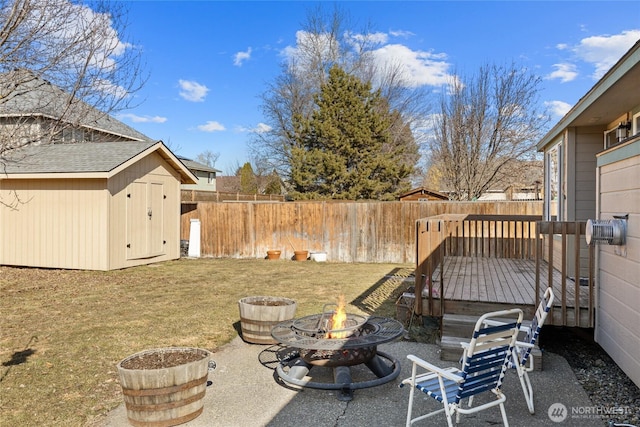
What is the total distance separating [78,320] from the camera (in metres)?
6.04

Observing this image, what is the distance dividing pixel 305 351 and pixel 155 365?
4.20ft

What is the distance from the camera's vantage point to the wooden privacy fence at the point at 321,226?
12.6 meters

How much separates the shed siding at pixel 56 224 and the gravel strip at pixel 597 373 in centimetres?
947

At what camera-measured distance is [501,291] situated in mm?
5328

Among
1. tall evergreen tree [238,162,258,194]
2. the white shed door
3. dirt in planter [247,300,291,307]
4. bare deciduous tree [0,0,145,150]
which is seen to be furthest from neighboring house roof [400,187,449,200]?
dirt in planter [247,300,291,307]

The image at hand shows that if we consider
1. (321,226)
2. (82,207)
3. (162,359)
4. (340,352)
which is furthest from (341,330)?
(321,226)

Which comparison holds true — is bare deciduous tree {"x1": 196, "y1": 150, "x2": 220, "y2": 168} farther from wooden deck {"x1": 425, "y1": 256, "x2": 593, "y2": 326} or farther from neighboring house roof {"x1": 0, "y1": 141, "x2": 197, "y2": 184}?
wooden deck {"x1": 425, "y1": 256, "x2": 593, "y2": 326}

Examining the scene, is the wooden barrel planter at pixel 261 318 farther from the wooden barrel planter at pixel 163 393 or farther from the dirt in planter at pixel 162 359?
the wooden barrel planter at pixel 163 393

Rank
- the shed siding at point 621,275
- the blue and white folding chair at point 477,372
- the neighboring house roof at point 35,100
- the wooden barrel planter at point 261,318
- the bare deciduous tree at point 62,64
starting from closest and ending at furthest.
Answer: the blue and white folding chair at point 477,372
the shed siding at point 621,275
the wooden barrel planter at point 261,318
the bare deciduous tree at point 62,64
the neighboring house roof at point 35,100

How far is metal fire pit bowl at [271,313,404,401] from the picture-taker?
360 cm

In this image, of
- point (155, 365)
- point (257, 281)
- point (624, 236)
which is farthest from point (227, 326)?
point (624, 236)

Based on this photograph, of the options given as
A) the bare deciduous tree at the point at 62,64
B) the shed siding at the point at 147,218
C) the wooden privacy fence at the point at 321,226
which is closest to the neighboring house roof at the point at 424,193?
the wooden privacy fence at the point at 321,226

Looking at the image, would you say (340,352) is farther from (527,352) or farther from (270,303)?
(270,303)

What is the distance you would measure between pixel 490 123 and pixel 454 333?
15.0 m
